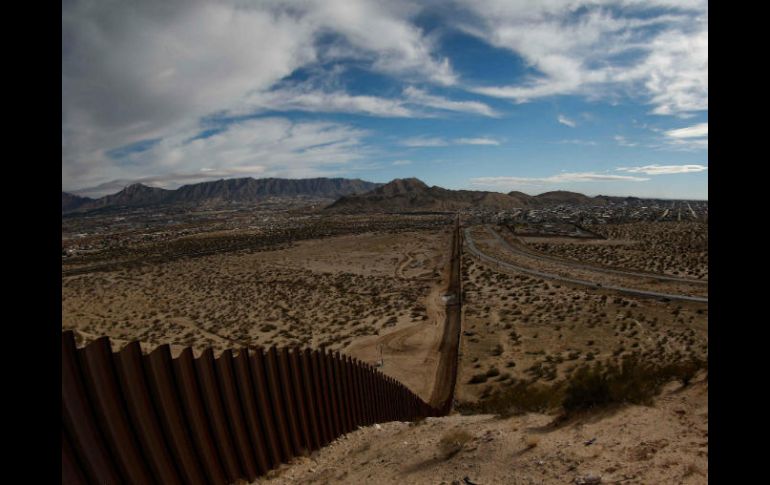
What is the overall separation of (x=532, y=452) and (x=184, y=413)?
4213 mm

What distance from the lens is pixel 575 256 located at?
48.4 meters

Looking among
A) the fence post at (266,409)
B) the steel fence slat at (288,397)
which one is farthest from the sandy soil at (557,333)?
the fence post at (266,409)

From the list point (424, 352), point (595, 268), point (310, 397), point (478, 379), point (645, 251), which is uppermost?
point (310, 397)

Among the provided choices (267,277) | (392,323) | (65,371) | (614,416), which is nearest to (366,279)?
(267,277)

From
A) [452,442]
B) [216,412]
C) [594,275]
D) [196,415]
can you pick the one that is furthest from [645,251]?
[196,415]

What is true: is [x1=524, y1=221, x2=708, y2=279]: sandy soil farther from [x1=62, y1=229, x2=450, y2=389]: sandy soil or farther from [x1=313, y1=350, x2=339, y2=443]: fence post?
[x1=313, y1=350, x2=339, y2=443]: fence post

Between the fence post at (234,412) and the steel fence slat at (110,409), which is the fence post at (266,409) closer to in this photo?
the fence post at (234,412)

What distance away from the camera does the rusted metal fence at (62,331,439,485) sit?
2.94 meters

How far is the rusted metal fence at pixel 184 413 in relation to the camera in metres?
2.94

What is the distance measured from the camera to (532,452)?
5301 mm

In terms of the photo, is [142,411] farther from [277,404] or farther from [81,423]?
[277,404]
